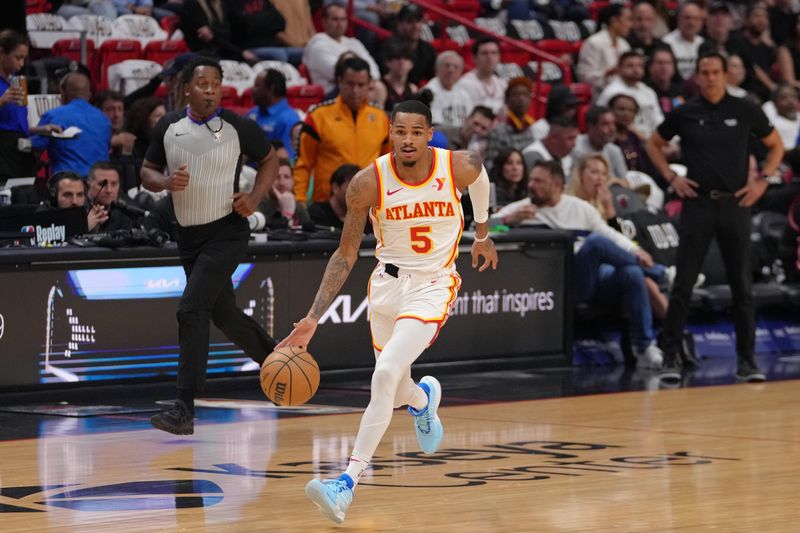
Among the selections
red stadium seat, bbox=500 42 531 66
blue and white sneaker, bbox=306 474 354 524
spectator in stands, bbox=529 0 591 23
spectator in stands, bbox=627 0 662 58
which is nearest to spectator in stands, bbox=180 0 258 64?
red stadium seat, bbox=500 42 531 66

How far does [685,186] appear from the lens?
1199 cm

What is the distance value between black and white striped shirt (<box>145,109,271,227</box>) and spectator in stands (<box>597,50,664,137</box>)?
8.47m

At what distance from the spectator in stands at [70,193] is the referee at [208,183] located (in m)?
1.80

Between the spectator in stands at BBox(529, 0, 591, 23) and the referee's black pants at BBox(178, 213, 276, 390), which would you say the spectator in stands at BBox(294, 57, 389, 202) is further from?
the spectator in stands at BBox(529, 0, 591, 23)

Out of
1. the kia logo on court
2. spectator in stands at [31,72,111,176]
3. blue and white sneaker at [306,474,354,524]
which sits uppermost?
spectator in stands at [31,72,111,176]

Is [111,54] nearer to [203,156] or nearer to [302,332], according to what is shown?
[203,156]

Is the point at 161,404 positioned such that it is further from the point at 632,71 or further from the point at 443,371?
the point at 632,71

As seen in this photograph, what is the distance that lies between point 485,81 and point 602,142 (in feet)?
6.99

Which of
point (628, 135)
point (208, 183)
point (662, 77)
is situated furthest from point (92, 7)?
point (208, 183)

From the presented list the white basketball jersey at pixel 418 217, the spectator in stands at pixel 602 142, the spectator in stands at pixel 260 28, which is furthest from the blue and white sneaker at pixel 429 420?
the spectator in stands at pixel 260 28

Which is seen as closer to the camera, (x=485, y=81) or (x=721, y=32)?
(x=485, y=81)

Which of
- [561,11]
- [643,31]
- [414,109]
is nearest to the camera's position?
[414,109]

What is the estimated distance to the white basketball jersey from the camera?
734cm

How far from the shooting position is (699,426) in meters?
9.86
